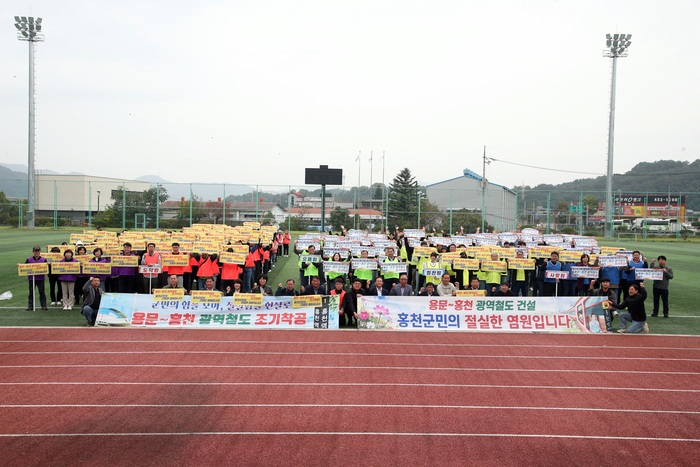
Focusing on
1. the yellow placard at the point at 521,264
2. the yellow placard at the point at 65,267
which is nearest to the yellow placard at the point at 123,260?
the yellow placard at the point at 65,267

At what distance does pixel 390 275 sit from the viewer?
14.4 m

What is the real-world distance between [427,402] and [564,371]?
3.43m

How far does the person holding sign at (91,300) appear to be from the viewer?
12219 mm

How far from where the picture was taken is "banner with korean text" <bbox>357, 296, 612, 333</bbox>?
40.7 ft

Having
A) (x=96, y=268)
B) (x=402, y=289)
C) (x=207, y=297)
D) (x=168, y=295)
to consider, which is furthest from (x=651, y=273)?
(x=96, y=268)

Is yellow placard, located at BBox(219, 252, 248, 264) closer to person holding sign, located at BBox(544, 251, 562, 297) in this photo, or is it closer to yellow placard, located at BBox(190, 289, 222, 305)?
yellow placard, located at BBox(190, 289, 222, 305)

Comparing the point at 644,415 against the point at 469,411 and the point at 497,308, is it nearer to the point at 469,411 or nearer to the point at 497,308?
the point at 469,411

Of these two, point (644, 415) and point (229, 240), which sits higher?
point (229, 240)

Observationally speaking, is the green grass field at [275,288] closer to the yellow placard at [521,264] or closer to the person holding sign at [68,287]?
the person holding sign at [68,287]

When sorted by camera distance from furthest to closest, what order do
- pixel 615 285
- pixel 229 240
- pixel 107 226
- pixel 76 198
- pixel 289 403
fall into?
1. pixel 76 198
2. pixel 107 226
3. pixel 229 240
4. pixel 615 285
5. pixel 289 403

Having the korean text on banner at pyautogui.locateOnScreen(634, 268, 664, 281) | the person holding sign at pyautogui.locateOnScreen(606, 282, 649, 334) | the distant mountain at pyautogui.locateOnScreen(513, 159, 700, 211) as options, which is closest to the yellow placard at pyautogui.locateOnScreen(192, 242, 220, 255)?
the person holding sign at pyautogui.locateOnScreen(606, 282, 649, 334)

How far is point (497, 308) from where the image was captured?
41.3ft

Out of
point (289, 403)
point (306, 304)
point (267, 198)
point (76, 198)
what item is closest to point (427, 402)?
point (289, 403)

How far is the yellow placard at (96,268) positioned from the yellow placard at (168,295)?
2.34 m
